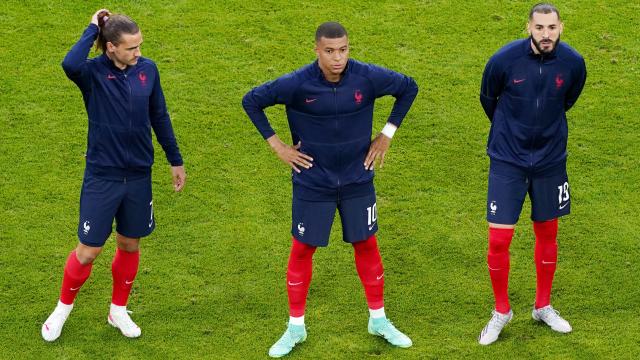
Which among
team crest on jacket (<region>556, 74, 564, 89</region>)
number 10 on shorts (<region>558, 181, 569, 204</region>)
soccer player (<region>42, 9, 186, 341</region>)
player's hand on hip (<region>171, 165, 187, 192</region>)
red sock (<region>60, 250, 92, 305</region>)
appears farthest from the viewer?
player's hand on hip (<region>171, 165, 187, 192</region>)

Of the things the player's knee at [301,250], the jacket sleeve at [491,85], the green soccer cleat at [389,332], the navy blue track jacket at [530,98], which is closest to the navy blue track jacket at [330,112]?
the player's knee at [301,250]

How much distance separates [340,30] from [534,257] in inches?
112

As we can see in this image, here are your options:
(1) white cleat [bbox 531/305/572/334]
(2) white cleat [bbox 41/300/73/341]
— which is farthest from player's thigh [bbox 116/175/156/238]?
(1) white cleat [bbox 531/305/572/334]

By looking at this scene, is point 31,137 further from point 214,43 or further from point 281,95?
point 281,95

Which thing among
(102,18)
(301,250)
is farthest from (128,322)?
(102,18)

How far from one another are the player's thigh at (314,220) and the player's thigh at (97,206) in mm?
1338

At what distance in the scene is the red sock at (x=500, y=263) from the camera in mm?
9375

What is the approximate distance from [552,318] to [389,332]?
127 centimetres

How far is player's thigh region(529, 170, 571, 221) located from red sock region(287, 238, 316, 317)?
1701 mm

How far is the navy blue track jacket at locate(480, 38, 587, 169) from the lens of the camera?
358 inches

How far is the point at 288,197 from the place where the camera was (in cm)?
1158

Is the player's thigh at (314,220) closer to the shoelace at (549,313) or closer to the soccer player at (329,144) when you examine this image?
the soccer player at (329,144)

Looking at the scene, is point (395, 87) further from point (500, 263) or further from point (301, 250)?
point (500, 263)

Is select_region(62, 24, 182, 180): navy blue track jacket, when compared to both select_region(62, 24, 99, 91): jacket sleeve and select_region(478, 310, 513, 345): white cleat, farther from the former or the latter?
select_region(478, 310, 513, 345): white cleat
